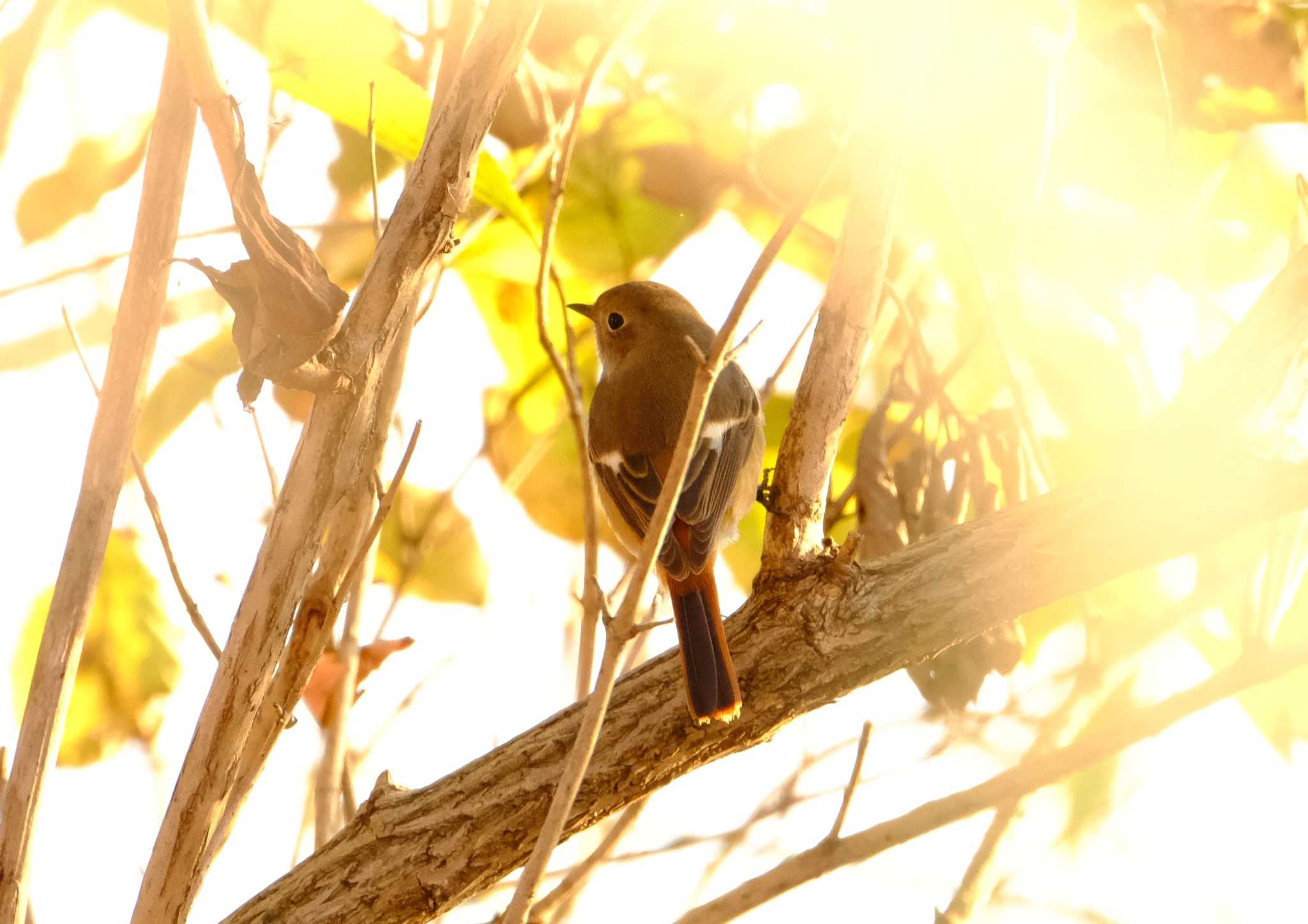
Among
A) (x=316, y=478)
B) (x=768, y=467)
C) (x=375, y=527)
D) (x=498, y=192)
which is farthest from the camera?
(x=768, y=467)

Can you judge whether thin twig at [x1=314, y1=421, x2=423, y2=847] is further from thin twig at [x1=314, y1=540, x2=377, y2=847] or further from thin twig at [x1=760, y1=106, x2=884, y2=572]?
thin twig at [x1=760, y1=106, x2=884, y2=572]

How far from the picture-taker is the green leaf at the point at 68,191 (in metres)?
2.09

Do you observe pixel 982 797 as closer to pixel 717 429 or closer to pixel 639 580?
pixel 639 580

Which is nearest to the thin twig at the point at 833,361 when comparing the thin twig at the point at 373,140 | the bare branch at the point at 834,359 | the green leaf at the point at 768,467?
the bare branch at the point at 834,359

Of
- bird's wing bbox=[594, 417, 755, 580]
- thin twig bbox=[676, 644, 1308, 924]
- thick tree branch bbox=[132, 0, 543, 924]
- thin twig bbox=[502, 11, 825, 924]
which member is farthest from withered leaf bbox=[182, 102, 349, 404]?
thin twig bbox=[676, 644, 1308, 924]

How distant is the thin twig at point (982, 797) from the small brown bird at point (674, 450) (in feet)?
0.81

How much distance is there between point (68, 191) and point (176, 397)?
0.42m

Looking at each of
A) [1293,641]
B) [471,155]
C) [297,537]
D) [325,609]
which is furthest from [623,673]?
[1293,641]

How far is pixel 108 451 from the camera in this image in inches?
51.6

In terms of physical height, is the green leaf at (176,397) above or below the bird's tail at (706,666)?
above

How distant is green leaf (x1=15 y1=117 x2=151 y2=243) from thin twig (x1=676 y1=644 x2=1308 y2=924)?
166 cm

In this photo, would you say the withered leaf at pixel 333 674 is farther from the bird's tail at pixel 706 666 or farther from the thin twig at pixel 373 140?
the thin twig at pixel 373 140

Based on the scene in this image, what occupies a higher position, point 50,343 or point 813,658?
point 50,343

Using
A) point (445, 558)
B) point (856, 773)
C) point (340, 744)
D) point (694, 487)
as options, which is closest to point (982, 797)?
point (856, 773)
